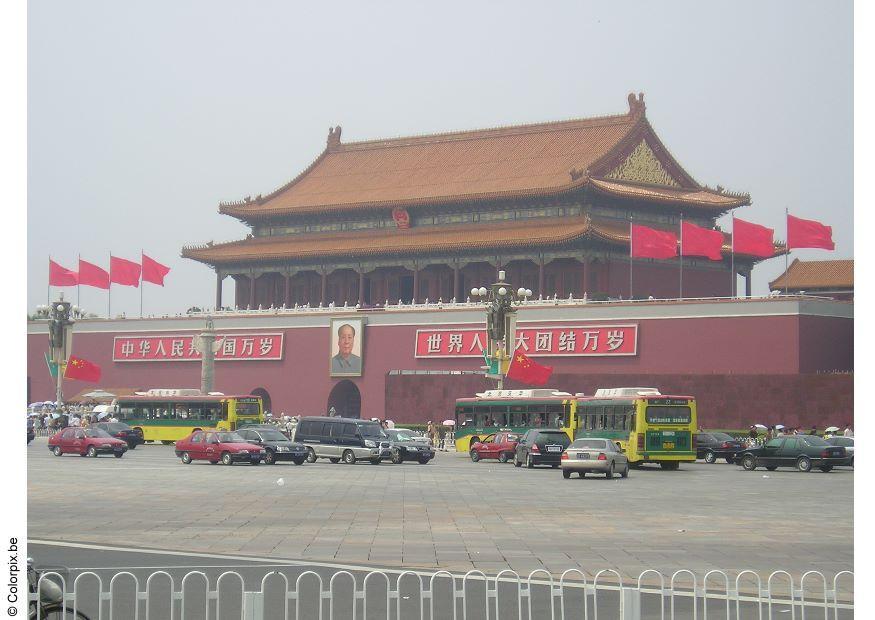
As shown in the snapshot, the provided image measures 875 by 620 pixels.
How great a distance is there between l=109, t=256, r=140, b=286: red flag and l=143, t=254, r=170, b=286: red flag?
0.45 m

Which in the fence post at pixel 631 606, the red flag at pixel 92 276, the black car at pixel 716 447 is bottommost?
the black car at pixel 716 447

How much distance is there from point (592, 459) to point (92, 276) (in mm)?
45040

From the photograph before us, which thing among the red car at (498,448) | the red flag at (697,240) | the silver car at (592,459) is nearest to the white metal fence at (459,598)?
the silver car at (592,459)

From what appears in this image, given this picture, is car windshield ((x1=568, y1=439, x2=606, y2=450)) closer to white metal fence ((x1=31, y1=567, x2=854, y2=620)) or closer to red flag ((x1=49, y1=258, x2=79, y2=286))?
white metal fence ((x1=31, y1=567, x2=854, y2=620))

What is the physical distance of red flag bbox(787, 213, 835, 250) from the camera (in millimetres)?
54753

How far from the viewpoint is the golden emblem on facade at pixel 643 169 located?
225ft

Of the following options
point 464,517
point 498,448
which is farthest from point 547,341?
point 464,517

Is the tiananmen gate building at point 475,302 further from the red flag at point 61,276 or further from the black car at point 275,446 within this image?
the black car at point 275,446

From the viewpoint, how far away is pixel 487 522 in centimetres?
2170

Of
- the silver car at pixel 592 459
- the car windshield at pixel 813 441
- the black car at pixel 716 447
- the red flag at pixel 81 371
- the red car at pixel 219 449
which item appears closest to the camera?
the silver car at pixel 592 459

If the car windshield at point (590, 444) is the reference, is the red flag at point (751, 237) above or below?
above

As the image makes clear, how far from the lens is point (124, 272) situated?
73000 mm

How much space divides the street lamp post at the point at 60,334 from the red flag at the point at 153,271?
4.08 meters

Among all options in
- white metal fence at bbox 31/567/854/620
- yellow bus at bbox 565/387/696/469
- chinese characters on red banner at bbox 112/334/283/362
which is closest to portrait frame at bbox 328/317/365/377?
chinese characters on red banner at bbox 112/334/283/362
